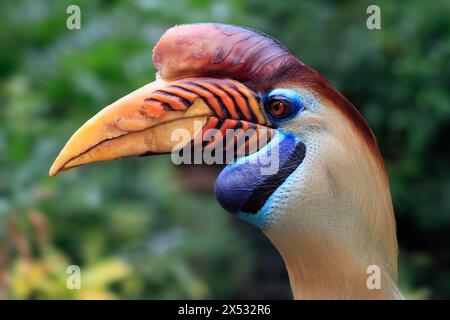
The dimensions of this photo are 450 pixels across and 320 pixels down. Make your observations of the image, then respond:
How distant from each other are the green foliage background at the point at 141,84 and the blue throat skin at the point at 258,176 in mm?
3181

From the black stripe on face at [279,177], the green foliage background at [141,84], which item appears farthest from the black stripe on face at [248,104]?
the green foliage background at [141,84]

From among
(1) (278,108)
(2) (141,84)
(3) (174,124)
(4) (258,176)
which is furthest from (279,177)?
(2) (141,84)

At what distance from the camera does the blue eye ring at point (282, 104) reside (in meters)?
2.33

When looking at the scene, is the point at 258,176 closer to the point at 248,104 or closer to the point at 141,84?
the point at 248,104

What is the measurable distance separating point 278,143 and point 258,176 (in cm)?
11

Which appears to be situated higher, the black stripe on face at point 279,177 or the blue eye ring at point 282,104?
the blue eye ring at point 282,104

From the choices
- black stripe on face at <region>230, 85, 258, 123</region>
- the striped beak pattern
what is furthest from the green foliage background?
black stripe on face at <region>230, 85, 258, 123</region>

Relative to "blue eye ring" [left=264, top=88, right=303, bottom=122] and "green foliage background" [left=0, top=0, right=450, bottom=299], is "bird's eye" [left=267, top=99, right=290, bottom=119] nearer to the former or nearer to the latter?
"blue eye ring" [left=264, top=88, right=303, bottom=122]

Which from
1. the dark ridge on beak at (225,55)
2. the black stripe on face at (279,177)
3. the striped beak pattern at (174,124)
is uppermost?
the dark ridge on beak at (225,55)

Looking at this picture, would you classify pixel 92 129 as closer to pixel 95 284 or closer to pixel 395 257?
pixel 395 257

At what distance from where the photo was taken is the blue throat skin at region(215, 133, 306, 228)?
7.53ft

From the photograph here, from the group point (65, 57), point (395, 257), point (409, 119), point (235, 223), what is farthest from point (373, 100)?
point (395, 257)

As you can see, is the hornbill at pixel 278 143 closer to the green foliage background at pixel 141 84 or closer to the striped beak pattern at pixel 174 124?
the striped beak pattern at pixel 174 124

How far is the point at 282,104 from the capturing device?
2.34m
